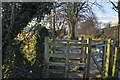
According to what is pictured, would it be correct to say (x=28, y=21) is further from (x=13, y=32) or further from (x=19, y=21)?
(x=13, y=32)

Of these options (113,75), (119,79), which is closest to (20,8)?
(113,75)

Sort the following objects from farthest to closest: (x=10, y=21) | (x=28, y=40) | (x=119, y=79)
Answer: (x=119, y=79) → (x=28, y=40) → (x=10, y=21)

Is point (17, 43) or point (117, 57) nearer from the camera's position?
point (17, 43)

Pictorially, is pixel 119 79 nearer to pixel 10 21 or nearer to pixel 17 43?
pixel 17 43

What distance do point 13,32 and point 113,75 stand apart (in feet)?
11.3

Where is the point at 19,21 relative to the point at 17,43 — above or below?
above

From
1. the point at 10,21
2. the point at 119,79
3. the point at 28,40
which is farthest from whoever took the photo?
the point at 119,79

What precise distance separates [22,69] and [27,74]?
21 centimetres

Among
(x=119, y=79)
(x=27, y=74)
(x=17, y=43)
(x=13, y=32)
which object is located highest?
(x=13, y=32)

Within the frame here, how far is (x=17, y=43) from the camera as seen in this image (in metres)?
2.95

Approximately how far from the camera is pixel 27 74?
301 centimetres

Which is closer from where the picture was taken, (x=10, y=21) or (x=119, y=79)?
(x=10, y=21)

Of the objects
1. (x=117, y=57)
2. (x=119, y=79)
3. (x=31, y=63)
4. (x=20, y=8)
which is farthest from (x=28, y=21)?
(x=119, y=79)

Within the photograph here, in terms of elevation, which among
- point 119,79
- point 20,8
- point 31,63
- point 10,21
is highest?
point 20,8
